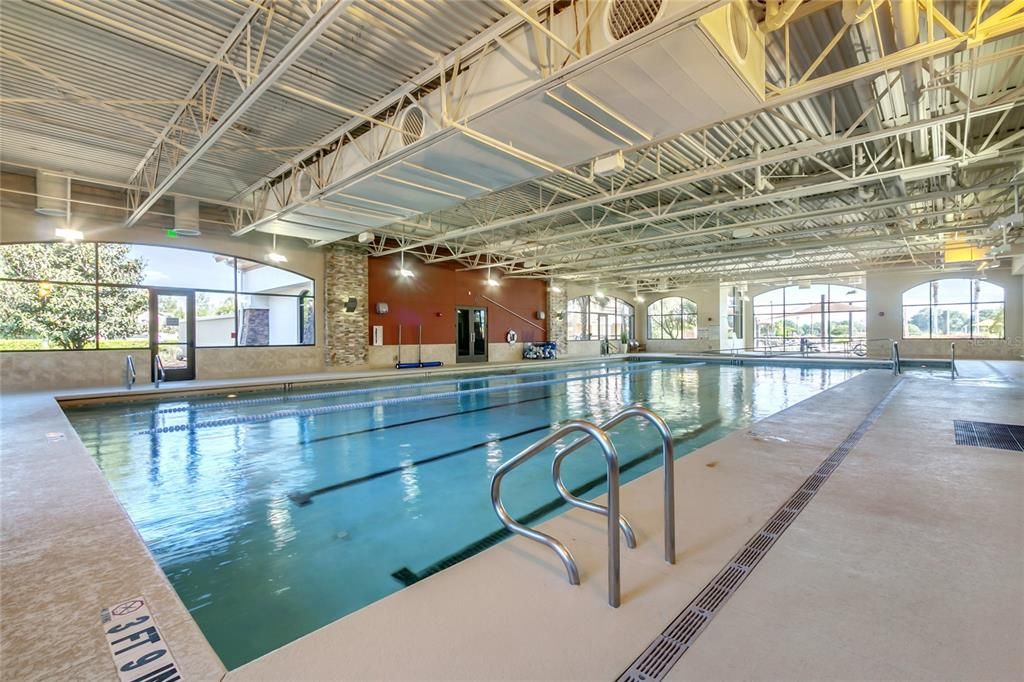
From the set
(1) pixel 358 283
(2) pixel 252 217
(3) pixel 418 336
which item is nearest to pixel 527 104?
(2) pixel 252 217

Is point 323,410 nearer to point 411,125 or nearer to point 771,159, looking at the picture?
point 411,125

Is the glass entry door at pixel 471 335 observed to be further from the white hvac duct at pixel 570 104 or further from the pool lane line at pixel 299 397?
the white hvac duct at pixel 570 104

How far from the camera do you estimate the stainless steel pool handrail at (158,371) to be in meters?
8.13

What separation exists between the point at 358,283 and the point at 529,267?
640 centimetres

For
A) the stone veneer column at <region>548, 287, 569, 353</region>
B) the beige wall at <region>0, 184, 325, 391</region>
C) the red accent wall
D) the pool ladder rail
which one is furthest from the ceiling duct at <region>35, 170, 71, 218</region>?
the stone veneer column at <region>548, 287, 569, 353</region>

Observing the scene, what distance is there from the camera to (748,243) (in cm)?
1258

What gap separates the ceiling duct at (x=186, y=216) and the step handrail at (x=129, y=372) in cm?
253

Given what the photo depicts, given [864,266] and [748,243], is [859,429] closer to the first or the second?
[748,243]

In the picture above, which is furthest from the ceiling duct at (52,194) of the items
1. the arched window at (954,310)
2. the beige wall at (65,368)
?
the arched window at (954,310)

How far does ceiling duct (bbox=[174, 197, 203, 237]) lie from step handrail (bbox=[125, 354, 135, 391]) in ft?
8.31

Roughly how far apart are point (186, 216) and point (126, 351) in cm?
300

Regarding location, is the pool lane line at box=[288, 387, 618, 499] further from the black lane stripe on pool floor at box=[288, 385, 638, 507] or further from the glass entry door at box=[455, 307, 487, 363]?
the glass entry door at box=[455, 307, 487, 363]

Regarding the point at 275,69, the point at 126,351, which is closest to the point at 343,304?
the point at 126,351

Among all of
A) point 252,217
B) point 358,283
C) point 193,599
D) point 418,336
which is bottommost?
point 193,599
